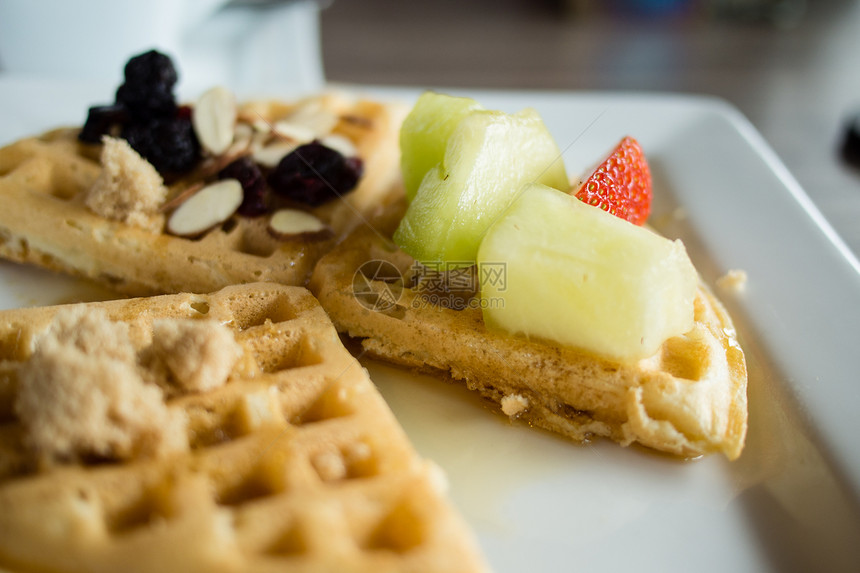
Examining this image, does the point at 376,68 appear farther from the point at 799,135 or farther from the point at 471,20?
the point at 799,135

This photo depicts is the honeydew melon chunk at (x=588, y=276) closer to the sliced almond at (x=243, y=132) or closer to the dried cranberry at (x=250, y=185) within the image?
the dried cranberry at (x=250, y=185)

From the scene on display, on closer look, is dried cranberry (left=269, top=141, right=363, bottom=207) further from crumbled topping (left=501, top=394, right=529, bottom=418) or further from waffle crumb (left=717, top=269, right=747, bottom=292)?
waffle crumb (left=717, top=269, right=747, bottom=292)

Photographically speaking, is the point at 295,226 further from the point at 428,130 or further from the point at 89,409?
the point at 89,409

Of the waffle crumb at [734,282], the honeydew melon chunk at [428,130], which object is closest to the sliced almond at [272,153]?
the honeydew melon chunk at [428,130]

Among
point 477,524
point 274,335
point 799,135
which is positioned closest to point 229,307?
point 274,335

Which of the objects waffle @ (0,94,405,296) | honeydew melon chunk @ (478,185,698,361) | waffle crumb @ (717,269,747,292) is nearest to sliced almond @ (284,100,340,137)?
waffle @ (0,94,405,296)

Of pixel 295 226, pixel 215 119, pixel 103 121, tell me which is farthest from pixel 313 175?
pixel 103 121
